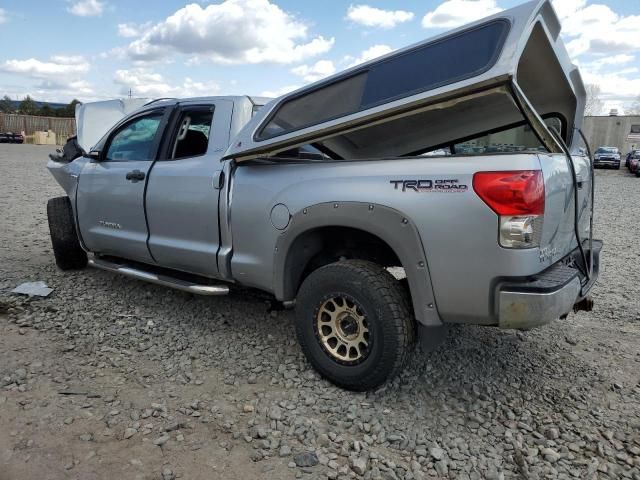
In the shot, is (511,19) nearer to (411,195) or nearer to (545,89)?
(411,195)

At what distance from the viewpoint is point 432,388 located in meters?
3.18

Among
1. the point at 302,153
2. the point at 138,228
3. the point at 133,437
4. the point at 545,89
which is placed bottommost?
the point at 133,437

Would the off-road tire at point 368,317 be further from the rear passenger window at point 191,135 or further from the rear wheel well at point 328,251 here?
the rear passenger window at point 191,135

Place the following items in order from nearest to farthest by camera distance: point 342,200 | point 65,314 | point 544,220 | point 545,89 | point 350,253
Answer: point 544,220 → point 342,200 → point 350,253 → point 545,89 → point 65,314

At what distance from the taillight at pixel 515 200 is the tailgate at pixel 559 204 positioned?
0.10 meters

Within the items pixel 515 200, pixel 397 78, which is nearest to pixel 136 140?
pixel 397 78

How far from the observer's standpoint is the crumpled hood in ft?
18.4

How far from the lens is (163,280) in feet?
13.3

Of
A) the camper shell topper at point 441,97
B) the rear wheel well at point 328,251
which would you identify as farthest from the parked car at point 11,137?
the rear wheel well at point 328,251

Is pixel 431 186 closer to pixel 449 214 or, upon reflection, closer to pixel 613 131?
pixel 449 214

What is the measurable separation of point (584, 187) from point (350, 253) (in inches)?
63.5

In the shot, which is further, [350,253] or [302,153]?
[302,153]

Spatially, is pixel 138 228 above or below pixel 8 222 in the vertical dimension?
above

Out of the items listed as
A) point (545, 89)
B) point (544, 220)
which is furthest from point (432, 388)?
point (545, 89)
